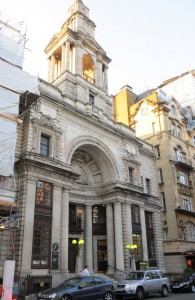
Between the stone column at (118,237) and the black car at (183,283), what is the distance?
4880mm

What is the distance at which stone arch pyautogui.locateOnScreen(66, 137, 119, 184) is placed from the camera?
97.8 feet

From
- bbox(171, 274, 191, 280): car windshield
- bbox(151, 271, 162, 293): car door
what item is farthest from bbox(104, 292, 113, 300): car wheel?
bbox(171, 274, 191, 280): car windshield

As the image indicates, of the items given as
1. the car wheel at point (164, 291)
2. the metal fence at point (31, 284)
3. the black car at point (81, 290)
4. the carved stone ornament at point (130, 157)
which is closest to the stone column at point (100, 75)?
the carved stone ornament at point (130, 157)

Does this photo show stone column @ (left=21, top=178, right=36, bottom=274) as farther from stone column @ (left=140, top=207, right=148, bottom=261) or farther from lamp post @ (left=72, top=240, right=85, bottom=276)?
stone column @ (left=140, top=207, right=148, bottom=261)

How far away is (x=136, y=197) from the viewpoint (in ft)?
102

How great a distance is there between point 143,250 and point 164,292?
9810mm

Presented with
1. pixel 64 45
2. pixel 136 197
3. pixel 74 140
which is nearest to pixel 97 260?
pixel 136 197

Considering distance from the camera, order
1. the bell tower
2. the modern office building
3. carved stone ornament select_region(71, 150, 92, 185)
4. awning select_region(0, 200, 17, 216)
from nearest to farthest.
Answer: awning select_region(0, 200, 17, 216) < carved stone ornament select_region(71, 150, 92, 185) < the bell tower < the modern office building

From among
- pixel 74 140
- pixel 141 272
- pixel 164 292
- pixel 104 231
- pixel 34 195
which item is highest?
pixel 74 140

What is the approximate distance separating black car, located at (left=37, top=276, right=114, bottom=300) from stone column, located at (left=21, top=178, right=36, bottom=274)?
4339 millimetres

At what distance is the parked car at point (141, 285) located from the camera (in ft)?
59.2

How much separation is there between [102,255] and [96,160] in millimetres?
9729

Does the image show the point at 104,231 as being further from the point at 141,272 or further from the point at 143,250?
the point at 141,272

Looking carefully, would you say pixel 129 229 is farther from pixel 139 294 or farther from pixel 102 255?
pixel 139 294
